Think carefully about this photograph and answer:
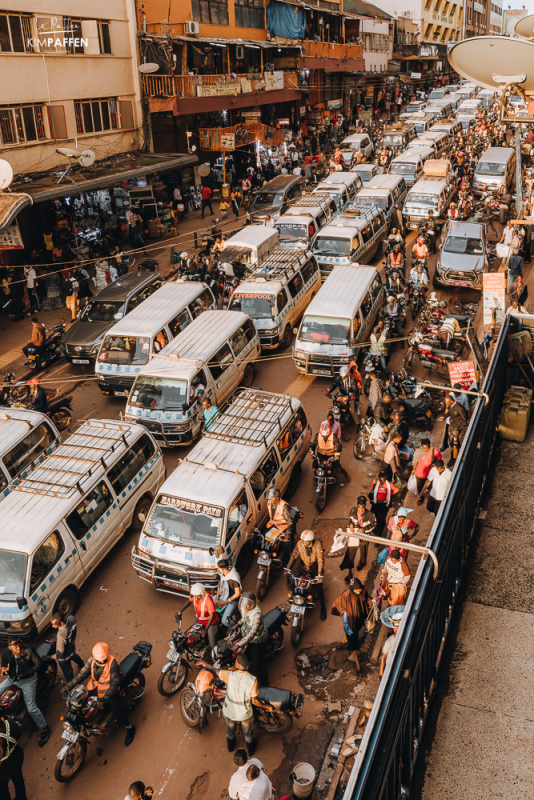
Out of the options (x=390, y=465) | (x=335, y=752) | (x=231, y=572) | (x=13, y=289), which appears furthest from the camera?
(x=13, y=289)

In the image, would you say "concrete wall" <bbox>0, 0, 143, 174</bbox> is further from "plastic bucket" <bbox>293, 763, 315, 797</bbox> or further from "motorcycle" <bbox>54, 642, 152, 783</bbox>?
"plastic bucket" <bbox>293, 763, 315, 797</bbox>

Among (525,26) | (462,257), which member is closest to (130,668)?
(525,26)

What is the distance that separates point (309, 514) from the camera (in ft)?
38.0

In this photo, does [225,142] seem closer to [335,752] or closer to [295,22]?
[295,22]

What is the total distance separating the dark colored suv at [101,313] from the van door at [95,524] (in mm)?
7072

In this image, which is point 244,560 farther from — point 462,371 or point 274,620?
point 462,371

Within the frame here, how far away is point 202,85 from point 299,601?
27302mm

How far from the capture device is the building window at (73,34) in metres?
24.5

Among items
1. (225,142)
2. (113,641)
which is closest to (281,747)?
(113,641)

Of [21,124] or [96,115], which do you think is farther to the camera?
[96,115]

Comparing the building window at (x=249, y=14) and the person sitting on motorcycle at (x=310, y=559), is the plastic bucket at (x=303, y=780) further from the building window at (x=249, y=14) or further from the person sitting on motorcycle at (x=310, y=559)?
the building window at (x=249, y=14)

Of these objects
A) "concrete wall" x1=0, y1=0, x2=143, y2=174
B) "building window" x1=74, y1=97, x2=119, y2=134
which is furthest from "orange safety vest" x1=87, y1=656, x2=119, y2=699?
"building window" x1=74, y1=97, x2=119, y2=134

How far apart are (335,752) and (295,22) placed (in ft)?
147

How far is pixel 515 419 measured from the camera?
8.22 metres
